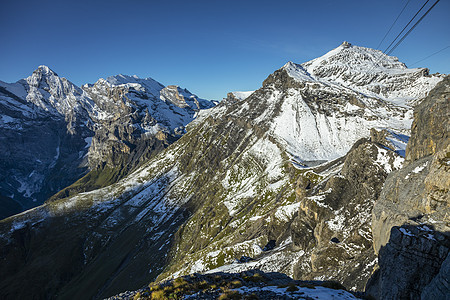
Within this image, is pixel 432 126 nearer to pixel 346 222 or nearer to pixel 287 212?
pixel 346 222

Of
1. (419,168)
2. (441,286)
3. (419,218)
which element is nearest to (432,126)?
(419,168)

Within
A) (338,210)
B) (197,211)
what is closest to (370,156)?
(338,210)

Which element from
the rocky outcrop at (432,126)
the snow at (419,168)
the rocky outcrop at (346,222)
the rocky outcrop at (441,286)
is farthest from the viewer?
the rocky outcrop at (346,222)

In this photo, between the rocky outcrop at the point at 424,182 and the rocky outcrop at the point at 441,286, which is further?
the rocky outcrop at the point at 424,182

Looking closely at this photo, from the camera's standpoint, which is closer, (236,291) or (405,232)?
(405,232)

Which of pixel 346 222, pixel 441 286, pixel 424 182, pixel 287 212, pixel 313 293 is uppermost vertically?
pixel 424 182

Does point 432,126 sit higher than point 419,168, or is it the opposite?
point 432,126

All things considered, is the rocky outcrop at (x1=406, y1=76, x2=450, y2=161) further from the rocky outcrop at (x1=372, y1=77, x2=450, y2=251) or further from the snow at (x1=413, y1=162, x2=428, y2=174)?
the snow at (x1=413, y1=162, x2=428, y2=174)

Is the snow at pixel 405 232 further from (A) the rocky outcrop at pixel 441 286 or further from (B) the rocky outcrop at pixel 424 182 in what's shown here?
(A) the rocky outcrop at pixel 441 286

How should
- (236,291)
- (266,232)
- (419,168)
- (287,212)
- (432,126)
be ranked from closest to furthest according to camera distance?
(236,291), (419,168), (432,126), (266,232), (287,212)

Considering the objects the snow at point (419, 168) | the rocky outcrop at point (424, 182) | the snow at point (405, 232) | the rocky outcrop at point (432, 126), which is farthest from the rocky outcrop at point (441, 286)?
the rocky outcrop at point (432, 126)
